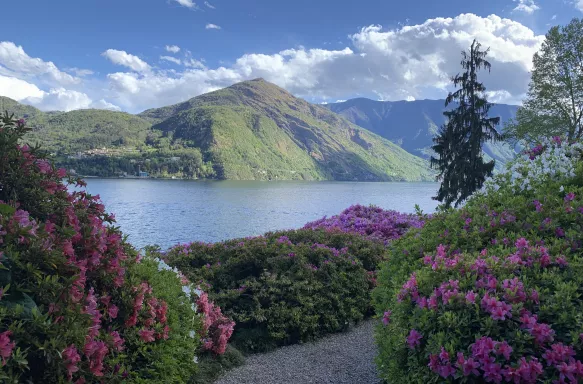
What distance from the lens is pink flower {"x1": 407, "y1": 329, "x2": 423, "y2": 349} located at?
310 cm

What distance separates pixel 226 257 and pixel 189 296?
339 cm

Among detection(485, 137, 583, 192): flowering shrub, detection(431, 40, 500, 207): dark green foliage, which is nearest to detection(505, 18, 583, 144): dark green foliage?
detection(431, 40, 500, 207): dark green foliage

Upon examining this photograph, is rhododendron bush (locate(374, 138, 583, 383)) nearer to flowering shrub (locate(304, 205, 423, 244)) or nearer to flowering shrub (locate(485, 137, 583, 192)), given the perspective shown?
flowering shrub (locate(485, 137, 583, 192))

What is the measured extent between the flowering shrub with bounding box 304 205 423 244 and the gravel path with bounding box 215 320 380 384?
5.73 metres

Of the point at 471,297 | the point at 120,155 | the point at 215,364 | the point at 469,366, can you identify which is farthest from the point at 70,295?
the point at 120,155

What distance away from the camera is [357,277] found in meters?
8.38

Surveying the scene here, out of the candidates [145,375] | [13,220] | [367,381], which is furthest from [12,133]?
[367,381]

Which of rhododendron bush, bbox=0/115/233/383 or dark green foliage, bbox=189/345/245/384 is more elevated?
rhododendron bush, bbox=0/115/233/383

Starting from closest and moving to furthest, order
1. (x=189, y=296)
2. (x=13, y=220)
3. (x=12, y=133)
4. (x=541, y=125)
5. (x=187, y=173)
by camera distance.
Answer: (x=13, y=220) < (x=12, y=133) < (x=189, y=296) < (x=541, y=125) < (x=187, y=173)

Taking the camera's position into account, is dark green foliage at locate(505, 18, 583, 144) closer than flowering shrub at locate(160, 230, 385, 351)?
No

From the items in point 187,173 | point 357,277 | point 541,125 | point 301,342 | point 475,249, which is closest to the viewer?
point 475,249

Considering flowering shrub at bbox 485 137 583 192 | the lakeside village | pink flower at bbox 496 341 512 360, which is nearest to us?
pink flower at bbox 496 341 512 360

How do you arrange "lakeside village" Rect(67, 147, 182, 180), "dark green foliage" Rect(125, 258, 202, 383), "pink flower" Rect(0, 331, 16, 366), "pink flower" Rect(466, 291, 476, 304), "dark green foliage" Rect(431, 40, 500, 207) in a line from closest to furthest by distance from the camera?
"pink flower" Rect(0, 331, 16, 366) → "pink flower" Rect(466, 291, 476, 304) → "dark green foliage" Rect(125, 258, 202, 383) → "dark green foliage" Rect(431, 40, 500, 207) → "lakeside village" Rect(67, 147, 182, 180)

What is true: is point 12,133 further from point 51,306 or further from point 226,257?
point 226,257
